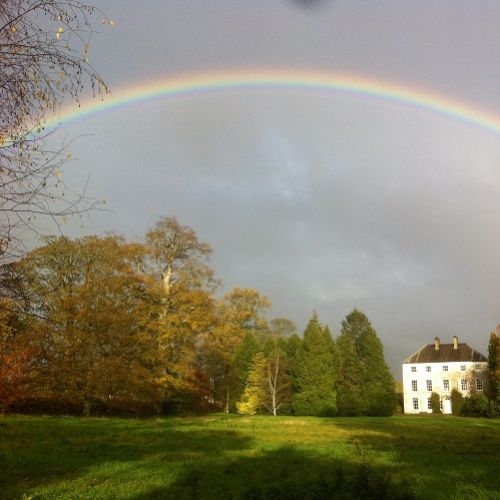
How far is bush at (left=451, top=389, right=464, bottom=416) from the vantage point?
68.8m

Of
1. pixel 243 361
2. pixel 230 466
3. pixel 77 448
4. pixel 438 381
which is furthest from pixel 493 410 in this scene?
pixel 77 448

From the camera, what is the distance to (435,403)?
7556 centimetres

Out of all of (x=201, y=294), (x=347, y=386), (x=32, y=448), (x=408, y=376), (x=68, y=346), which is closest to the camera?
(x=32, y=448)

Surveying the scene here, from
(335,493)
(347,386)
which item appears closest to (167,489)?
(335,493)

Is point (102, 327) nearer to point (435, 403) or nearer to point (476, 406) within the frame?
point (476, 406)

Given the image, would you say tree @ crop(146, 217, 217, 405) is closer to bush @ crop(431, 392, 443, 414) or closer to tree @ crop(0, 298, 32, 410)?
tree @ crop(0, 298, 32, 410)

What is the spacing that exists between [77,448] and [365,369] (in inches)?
2018

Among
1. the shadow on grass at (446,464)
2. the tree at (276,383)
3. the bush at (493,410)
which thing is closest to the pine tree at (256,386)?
the tree at (276,383)

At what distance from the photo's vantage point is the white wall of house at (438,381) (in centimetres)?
7594

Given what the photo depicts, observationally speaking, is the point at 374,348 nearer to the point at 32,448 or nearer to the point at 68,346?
the point at 68,346

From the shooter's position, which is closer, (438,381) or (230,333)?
(230,333)

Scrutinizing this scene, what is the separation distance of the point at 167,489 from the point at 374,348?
5722 centimetres

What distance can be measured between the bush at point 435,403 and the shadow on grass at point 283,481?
67.1 meters

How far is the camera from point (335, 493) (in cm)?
772
